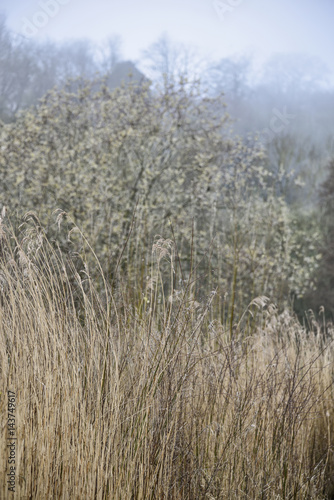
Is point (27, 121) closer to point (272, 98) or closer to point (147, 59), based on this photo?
point (147, 59)

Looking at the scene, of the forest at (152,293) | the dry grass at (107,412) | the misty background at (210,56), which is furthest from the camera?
the misty background at (210,56)

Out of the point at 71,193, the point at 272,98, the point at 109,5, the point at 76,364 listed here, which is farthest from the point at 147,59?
the point at 272,98

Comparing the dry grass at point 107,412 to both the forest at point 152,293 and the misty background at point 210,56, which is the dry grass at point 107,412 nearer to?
the forest at point 152,293

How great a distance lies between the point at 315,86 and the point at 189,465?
3975 cm

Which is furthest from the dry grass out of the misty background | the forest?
the misty background

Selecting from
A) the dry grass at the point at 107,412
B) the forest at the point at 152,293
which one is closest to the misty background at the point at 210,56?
the forest at the point at 152,293

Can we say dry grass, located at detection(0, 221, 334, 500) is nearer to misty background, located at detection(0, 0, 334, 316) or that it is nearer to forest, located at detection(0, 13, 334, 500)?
forest, located at detection(0, 13, 334, 500)

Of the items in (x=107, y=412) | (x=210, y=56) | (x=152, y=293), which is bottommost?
(x=107, y=412)

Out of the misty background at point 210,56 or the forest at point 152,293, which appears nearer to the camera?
the forest at point 152,293

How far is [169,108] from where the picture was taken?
9.04 m

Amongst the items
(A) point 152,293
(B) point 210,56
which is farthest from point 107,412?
(B) point 210,56

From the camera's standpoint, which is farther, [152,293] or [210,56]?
[210,56]

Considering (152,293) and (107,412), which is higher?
(152,293)

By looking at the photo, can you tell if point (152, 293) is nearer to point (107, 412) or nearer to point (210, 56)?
point (107, 412)
